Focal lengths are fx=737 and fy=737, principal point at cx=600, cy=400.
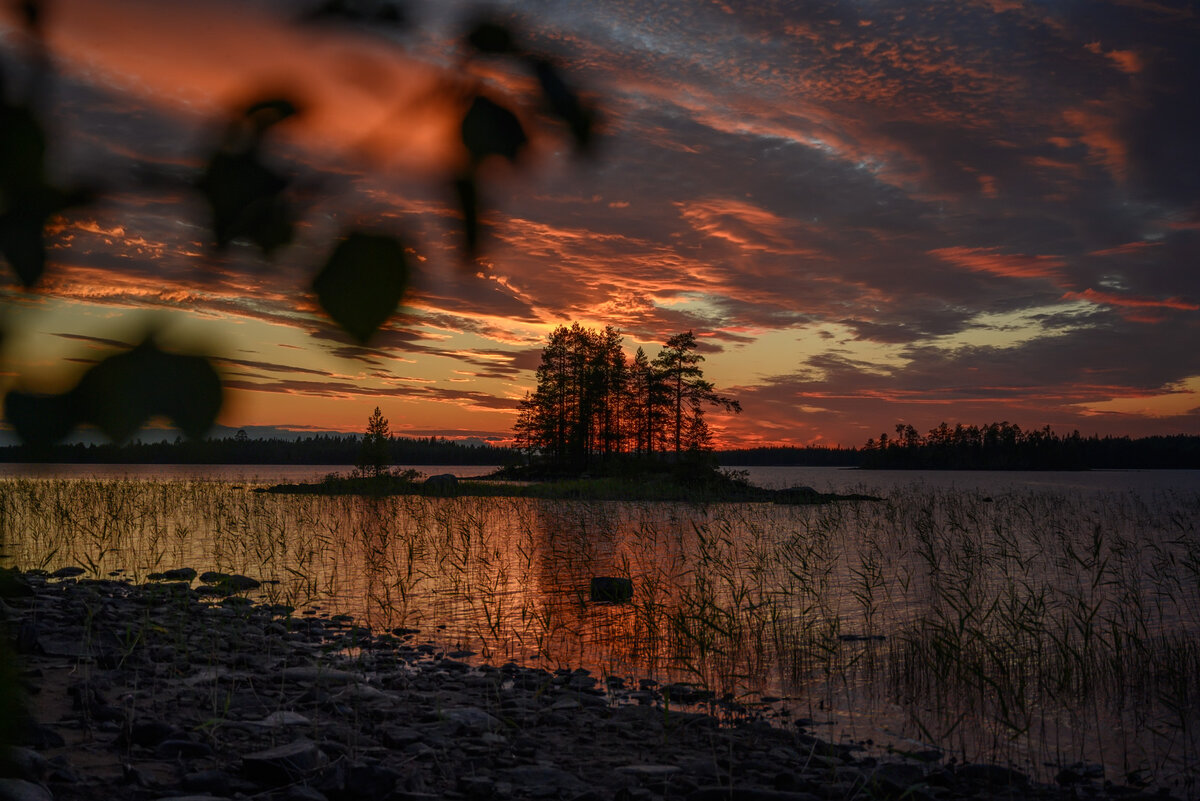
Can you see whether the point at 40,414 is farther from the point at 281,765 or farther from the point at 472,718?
the point at 472,718

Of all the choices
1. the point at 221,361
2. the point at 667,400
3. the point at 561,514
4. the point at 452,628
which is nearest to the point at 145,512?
the point at 561,514

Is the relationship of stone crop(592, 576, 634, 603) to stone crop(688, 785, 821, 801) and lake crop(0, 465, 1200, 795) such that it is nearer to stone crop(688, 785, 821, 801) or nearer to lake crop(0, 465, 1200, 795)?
lake crop(0, 465, 1200, 795)

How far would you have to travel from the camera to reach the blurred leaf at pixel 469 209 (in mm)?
1268

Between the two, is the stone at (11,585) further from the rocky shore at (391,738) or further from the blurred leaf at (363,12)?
the rocky shore at (391,738)

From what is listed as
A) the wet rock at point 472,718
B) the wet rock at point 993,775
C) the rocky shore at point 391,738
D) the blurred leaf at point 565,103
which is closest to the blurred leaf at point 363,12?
the blurred leaf at point 565,103

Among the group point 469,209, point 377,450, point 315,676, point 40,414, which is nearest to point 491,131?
point 469,209

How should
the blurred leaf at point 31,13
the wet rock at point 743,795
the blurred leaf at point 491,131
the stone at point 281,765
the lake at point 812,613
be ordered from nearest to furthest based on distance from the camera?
the blurred leaf at point 31,13, the blurred leaf at point 491,131, the stone at point 281,765, the wet rock at point 743,795, the lake at point 812,613

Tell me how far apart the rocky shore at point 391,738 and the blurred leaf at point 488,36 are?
11.6ft

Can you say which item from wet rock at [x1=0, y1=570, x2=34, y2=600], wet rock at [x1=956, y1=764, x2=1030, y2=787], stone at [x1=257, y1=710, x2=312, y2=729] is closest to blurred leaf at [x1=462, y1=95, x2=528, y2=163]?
wet rock at [x1=0, y1=570, x2=34, y2=600]

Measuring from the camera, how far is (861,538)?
23.3 metres

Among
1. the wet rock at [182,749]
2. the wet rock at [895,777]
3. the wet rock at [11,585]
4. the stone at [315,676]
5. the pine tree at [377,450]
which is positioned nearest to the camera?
the wet rock at [11,585]

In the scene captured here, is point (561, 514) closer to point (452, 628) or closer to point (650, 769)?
point (452, 628)

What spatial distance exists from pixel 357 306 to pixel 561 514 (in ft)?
98.4

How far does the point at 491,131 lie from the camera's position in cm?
124
